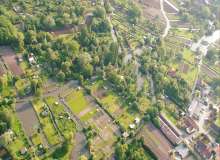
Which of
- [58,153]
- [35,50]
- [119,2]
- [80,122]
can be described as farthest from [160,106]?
[119,2]

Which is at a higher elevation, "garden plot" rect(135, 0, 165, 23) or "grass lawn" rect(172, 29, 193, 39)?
"garden plot" rect(135, 0, 165, 23)

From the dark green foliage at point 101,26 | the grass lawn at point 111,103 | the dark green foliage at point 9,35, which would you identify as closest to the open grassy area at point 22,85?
the dark green foliage at point 9,35

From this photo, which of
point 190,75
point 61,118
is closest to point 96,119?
point 61,118

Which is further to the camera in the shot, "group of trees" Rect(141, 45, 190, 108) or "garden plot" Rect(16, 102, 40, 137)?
"group of trees" Rect(141, 45, 190, 108)

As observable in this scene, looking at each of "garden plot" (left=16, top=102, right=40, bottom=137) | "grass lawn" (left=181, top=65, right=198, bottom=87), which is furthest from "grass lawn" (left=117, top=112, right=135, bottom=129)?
"grass lawn" (left=181, top=65, right=198, bottom=87)

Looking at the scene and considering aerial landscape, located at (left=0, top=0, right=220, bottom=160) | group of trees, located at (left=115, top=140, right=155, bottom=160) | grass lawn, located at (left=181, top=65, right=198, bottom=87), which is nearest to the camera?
group of trees, located at (left=115, top=140, right=155, bottom=160)

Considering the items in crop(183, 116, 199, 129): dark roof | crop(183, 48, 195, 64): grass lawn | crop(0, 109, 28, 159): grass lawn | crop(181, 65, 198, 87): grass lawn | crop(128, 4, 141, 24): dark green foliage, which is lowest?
crop(183, 116, 199, 129): dark roof

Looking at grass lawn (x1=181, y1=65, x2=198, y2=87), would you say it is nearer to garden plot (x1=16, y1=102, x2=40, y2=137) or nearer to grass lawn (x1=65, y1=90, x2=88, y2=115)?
grass lawn (x1=65, y1=90, x2=88, y2=115)

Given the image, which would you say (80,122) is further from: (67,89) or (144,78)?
(144,78)
